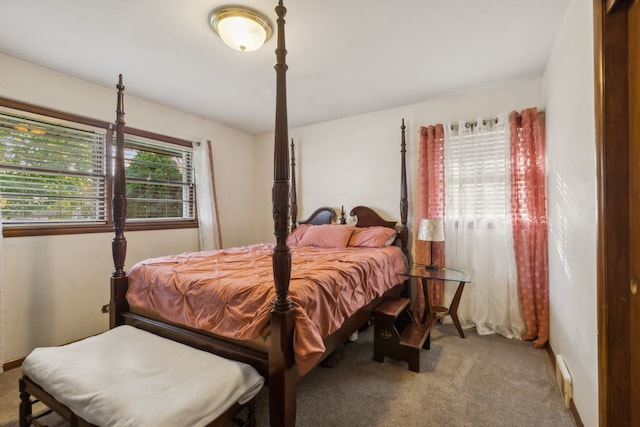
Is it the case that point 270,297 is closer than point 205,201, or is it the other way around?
point 270,297

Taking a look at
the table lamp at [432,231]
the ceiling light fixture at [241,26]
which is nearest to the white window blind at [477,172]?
the table lamp at [432,231]

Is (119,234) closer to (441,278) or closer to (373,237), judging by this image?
(373,237)

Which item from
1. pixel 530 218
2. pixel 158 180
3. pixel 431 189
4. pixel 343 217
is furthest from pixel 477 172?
pixel 158 180

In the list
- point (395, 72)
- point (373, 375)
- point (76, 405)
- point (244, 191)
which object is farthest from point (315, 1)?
point (244, 191)

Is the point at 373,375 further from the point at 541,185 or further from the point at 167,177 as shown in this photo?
the point at 167,177

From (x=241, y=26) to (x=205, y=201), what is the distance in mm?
2309

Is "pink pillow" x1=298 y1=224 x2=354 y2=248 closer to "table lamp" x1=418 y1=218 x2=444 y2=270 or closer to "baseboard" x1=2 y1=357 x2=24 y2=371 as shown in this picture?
"table lamp" x1=418 y1=218 x2=444 y2=270

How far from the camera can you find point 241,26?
185cm

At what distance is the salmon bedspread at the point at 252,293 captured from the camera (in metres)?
1.46

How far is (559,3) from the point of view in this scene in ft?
5.74

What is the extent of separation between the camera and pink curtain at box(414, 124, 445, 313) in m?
3.05

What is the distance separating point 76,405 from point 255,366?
750 mm

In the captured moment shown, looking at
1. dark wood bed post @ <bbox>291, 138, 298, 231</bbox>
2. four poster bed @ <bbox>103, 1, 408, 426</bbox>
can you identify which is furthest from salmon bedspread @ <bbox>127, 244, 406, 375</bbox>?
dark wood bed post @ <bbox>291, 138, 298, 231</bbox>

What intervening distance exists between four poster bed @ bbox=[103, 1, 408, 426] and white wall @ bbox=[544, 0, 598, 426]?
1238 mm
